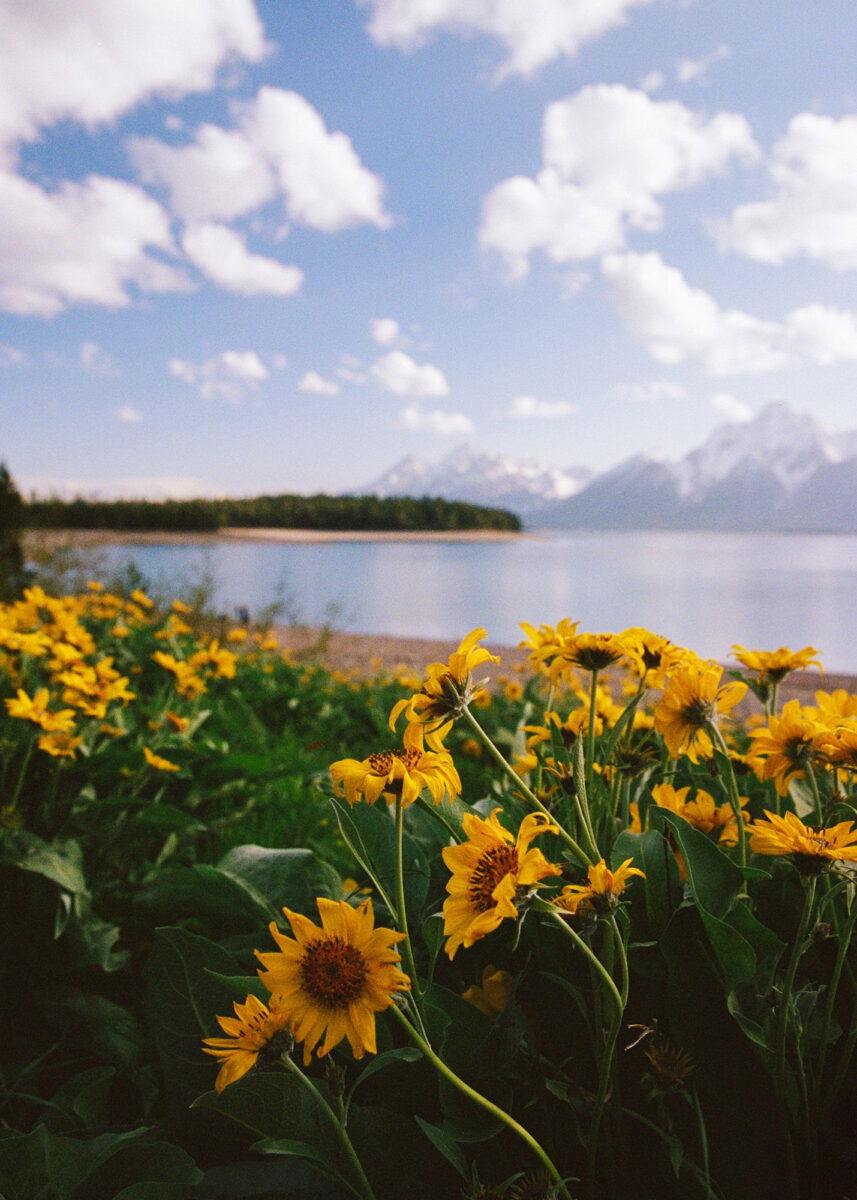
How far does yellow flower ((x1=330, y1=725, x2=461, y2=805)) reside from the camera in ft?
2.25

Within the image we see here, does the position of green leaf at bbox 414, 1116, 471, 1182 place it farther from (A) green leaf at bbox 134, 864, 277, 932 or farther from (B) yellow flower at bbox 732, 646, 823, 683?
(B) yellow flower at bbox 732, 646, 823, 683

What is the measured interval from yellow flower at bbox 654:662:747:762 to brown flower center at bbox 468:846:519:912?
308 mm

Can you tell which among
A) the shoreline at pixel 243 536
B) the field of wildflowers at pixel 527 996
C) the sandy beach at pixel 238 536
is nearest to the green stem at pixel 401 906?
the field of wildflowers at pixel 527 996

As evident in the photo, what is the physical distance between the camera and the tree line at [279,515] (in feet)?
48.7

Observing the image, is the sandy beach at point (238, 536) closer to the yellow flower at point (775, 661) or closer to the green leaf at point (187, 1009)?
the green leaf at point (187, 1009)

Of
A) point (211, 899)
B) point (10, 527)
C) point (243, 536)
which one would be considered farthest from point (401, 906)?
point (243, 536)

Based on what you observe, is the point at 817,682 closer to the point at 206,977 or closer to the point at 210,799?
the point at 210,799

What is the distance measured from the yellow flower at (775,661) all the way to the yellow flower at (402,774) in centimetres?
54

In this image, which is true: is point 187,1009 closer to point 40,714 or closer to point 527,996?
point 527,996

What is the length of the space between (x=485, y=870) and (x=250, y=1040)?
0.83 ft

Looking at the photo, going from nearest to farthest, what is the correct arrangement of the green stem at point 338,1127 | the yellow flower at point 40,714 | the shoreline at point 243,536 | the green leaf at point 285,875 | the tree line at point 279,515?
the green stem at point 338,1127 → the green leaf at point 285,875 → the yellow flower at point 40,714 → the shoreline at point 243,536 → the tree line at point 279,515

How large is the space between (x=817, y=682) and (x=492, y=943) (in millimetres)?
9569

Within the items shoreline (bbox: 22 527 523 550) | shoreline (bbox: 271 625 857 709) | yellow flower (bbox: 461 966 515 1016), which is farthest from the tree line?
yellow flower (bbox: 461 966 515 1016)

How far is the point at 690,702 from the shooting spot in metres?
0.86
